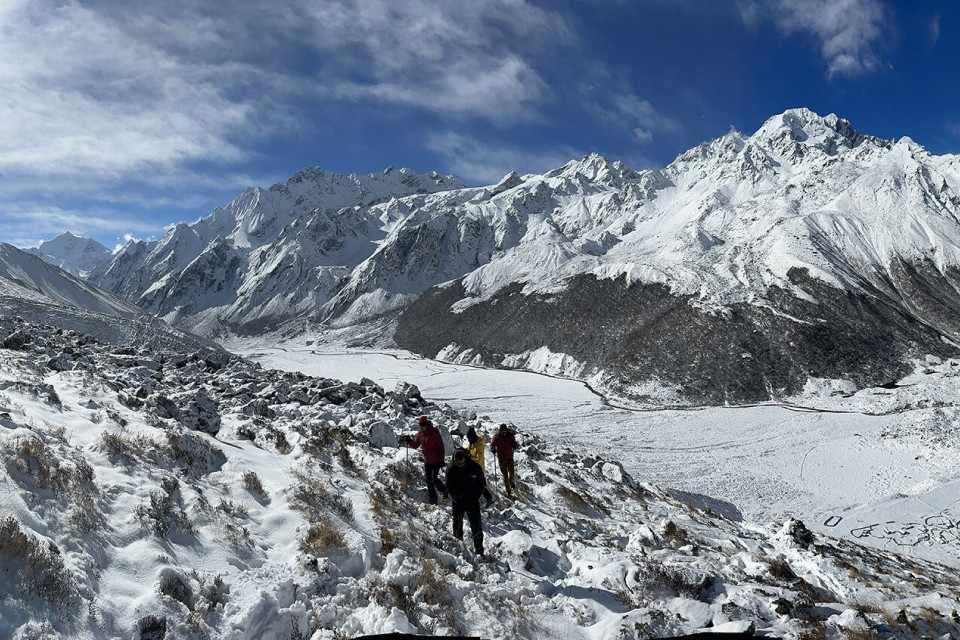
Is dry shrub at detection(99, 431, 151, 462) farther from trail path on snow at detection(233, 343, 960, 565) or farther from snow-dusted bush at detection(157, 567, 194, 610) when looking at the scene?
trail path on snow at detection(233, 343, 960, 565)

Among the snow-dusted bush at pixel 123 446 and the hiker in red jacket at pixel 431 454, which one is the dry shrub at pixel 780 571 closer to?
the hiker in red jacket at pixel 431 454

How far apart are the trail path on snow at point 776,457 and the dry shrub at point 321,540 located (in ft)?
95.4

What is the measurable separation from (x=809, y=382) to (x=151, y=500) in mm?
75085

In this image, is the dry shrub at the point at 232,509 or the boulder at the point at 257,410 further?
the boulder at the point at 257,410

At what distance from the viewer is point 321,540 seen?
774 cm

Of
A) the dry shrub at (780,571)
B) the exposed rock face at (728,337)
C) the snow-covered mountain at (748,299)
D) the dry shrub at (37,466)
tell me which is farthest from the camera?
the snow-covered mountain at (748,299)

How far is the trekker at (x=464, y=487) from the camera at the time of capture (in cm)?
930

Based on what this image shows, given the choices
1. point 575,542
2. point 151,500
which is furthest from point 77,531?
point 575,542

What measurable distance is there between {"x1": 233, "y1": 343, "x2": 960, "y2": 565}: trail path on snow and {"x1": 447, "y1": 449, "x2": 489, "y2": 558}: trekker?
26.7 meters

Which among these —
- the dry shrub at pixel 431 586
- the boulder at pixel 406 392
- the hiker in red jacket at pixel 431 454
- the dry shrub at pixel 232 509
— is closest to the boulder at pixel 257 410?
the boulder at pixel 406 392

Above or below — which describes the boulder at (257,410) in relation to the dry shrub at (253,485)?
above

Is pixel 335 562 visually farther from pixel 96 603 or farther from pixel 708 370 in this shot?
pixel 708 370

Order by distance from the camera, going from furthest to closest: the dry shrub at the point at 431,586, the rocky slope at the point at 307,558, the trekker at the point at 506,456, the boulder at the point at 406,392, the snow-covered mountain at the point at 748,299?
the snow-covered mountain at the point at 748,299
the boulder at the point at 406,392
the trekker at the point at 506,456
the dry shrub at the point at 431,586
the rocky slope at the point at 307,558

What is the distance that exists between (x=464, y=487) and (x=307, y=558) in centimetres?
306
